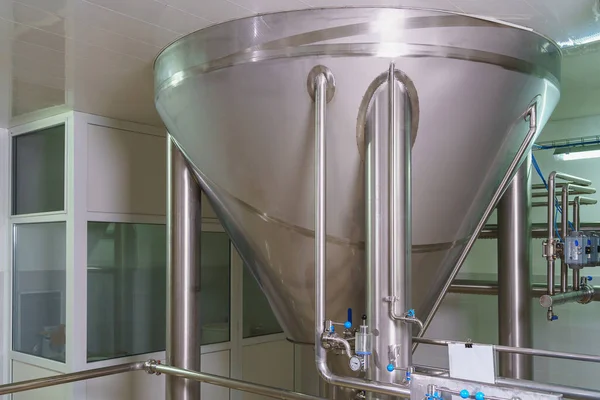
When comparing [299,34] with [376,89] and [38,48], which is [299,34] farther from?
[38,48]

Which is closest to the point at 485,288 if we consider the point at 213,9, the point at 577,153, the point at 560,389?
the point at 577,153

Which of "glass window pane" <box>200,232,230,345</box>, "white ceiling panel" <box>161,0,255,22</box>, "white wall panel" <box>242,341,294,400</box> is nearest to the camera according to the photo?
"white ceiling panel" <box>161,0,255,22</box>

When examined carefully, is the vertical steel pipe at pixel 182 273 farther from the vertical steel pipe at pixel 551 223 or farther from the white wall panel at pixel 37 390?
the vertical steel pipe at pixel 551 223

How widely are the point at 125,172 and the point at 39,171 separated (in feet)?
1.47

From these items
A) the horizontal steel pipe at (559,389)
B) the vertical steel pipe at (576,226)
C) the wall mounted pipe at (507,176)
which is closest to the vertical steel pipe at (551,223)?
the vertical steel pipe at (576,226)

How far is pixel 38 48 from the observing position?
2.04 m

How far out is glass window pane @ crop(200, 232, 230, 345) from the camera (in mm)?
3449

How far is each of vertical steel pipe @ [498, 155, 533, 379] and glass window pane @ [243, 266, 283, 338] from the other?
→ 171cm

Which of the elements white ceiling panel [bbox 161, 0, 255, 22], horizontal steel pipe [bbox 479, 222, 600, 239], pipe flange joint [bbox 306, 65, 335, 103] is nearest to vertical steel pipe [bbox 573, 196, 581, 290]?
horizontal steel pipe [bbox 479, 222, 600, 239]

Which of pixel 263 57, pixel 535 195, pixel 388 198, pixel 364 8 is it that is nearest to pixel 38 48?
pixel 263 57

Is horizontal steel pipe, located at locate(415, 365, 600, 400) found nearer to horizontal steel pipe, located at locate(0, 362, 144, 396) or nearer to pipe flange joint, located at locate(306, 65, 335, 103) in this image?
pipe flange joint, located at locate(306, 65, 335, 103)

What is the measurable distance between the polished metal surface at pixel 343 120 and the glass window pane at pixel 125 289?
1.19 m

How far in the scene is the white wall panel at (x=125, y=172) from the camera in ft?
9.55

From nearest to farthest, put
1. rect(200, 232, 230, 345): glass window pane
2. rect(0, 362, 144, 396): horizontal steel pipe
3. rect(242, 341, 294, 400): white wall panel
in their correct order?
1. rect(0, 362, 144, 396): horizontal steel pipe
2. rect(200, 232, 230, 345): glass window pane
3. rect(242, 341, 294, 400): white wall panel
